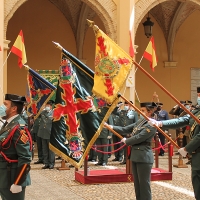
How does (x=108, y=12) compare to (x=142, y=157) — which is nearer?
(x=142, y=157)

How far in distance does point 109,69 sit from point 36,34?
41.2 ft

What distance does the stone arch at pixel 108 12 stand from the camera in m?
13.9

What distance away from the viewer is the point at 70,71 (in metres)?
6.07

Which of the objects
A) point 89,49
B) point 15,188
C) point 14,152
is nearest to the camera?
point 15,188

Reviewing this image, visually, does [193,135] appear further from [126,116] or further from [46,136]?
[126,116]

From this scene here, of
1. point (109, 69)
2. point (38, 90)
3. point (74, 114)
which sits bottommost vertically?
point (74, 114)

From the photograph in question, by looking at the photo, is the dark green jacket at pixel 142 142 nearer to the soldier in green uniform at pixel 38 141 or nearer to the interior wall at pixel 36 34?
the soldier in green uniform at pixel 38 141

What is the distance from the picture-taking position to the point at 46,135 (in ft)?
36.5

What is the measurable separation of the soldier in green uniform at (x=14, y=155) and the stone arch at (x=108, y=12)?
31.6 ft

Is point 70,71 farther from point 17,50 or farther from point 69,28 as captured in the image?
point 69,28

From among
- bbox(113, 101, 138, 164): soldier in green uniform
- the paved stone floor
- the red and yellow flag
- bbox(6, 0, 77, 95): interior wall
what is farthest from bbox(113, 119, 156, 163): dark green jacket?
bbox(6, 0, 77, 95): interior wall

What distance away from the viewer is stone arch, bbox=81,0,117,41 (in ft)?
45.7

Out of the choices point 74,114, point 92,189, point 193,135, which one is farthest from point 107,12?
point 193,135

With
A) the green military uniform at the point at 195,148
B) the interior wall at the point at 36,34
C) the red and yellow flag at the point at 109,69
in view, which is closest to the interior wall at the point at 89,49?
the interior wall at the point at 36,34
